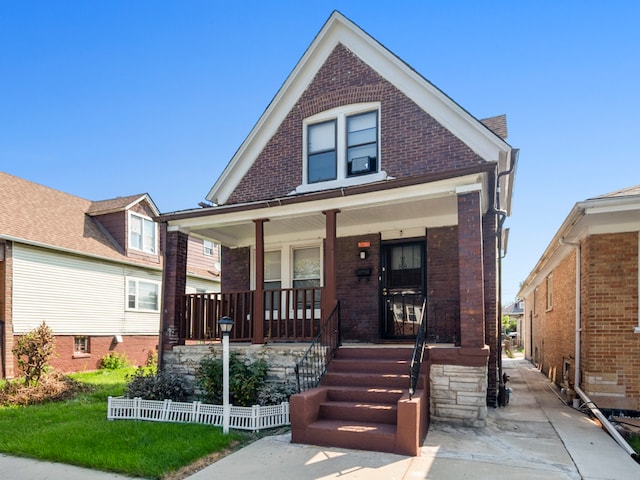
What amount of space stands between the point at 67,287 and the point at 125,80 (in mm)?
7131

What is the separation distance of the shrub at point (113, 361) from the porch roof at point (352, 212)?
8.13m

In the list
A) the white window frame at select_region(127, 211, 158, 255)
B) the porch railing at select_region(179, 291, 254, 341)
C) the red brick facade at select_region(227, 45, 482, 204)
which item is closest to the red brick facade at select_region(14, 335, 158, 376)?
the white window frame at select_region(127, 211, 158, 255)

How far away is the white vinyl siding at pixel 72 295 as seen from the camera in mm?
13352

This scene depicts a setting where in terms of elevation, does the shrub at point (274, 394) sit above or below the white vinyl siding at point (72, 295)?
below

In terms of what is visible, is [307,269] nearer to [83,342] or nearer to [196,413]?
[196,413]

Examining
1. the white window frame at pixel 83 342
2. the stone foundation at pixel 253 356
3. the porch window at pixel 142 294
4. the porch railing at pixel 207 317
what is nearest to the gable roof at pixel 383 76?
the porch railing at pixel 207 317

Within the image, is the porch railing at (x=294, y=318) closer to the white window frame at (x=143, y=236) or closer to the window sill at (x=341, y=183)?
the window sill at (x=341, y=183)

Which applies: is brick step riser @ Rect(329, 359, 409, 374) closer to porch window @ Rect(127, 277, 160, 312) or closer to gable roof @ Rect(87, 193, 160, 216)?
porch window @ Rect(127, 277, 160, 312)

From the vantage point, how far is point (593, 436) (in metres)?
6.08

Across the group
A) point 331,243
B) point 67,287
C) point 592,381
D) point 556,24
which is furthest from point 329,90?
point 67,287

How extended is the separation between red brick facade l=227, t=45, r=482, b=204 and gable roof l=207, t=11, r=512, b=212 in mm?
130

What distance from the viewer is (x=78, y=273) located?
15.3 metres

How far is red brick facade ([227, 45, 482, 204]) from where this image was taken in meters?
8.62

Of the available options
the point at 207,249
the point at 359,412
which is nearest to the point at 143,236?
the point at 207,249
